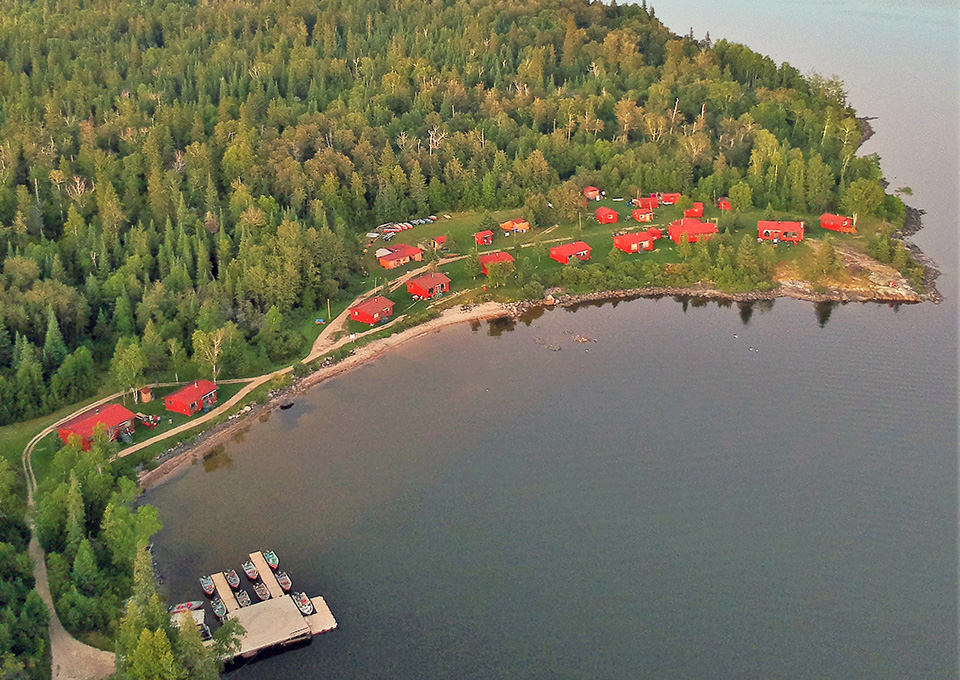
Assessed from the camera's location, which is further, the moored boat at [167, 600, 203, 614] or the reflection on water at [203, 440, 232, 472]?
the reflection on water at [203, 440, 232, 472]


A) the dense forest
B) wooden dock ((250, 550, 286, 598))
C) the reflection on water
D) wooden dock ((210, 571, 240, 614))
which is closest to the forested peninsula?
the dense forest

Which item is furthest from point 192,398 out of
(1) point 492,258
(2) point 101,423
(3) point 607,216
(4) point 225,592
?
(3) point 607,216

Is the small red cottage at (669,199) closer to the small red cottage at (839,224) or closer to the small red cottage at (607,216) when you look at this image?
the small red cottage at (607,216)

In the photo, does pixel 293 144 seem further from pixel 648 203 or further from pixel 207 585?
pixel 207 585

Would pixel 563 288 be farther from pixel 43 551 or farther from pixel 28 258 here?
pixel 43 551

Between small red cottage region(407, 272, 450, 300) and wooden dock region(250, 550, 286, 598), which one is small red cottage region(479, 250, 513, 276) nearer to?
small red cottage region(407, 272, 450, 300)

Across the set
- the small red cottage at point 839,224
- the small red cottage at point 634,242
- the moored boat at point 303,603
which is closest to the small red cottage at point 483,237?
the small red cottage at point 634,242
